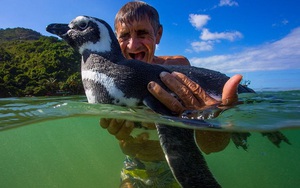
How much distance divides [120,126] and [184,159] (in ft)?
5.07

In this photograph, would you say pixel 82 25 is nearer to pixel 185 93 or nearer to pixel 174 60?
pixel 185 93

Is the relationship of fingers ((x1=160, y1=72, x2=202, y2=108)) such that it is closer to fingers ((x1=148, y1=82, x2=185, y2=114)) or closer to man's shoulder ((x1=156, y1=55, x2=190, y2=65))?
fingers ((x1=148, y1=82, x2=185, y2=114))

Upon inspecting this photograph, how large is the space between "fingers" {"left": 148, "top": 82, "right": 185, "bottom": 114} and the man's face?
188 centimetres

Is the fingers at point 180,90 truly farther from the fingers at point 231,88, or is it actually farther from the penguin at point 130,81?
the fingers at point 231,88

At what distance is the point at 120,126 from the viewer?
3686 mm

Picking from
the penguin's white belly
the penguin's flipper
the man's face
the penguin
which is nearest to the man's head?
the man's face

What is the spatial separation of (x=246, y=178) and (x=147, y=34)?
14.0ft

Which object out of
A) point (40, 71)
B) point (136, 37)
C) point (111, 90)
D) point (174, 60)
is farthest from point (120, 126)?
point (40, 71)

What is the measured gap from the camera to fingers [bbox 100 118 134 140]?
11.8ft

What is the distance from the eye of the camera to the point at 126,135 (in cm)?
385

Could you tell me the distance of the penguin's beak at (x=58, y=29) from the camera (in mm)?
3178

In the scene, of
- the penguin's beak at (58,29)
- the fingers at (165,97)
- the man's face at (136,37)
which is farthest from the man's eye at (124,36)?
the fingers at (165,97)

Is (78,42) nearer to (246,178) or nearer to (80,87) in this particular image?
(246,178)

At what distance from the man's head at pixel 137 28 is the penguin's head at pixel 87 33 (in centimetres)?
112
